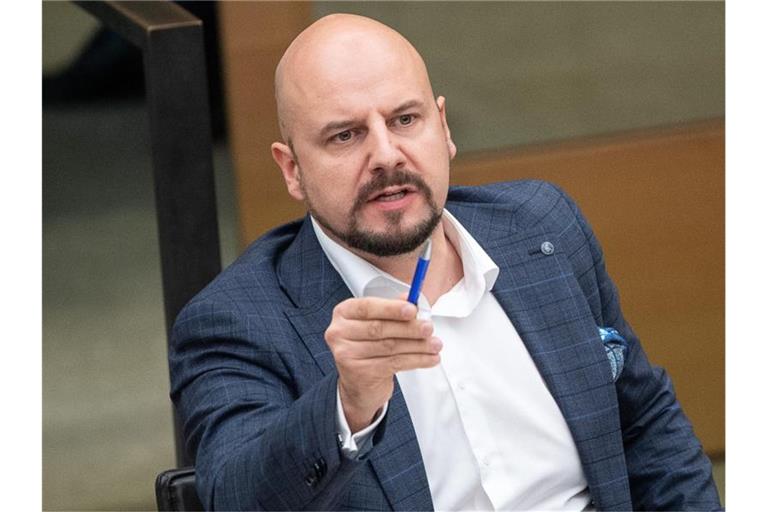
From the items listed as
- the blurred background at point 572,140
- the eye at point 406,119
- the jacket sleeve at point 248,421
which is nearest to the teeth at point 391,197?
the eye at point 406,119

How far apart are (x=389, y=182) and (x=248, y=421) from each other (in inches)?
15.8

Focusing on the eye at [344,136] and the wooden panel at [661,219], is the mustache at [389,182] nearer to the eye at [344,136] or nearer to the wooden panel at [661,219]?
the eye at [344,136]

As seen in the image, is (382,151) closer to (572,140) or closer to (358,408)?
(358,408)

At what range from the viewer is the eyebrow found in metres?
2.15

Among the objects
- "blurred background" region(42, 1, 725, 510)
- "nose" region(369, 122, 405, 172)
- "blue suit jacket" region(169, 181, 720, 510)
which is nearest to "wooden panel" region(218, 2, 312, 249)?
"blurred background" region(42, 1, 725, 510)

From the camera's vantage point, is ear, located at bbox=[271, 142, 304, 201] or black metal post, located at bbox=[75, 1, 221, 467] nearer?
ear, located at bbox=[271, 142, 304, 201]

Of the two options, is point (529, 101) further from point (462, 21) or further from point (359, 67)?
point (359, 67)

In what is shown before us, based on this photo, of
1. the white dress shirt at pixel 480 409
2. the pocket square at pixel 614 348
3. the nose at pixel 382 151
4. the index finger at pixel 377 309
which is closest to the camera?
the index finger at pixel 377 309

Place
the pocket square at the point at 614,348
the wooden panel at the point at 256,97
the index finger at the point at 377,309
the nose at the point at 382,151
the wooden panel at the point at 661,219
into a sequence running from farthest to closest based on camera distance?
the wooden panel at the point at 661,219
the wooden panel at the point at 256,97
the pocket square at the point at 614,348
the nose at the point at 382,151
the index finger at the point at 377,309

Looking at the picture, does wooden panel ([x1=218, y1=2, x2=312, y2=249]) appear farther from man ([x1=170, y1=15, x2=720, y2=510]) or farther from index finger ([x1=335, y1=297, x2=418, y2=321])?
index finger ([x1=335, y1=297, x2=418, y2=321])

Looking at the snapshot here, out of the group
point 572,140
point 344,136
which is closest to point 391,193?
point 344,136

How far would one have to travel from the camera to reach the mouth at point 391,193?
7.03 ft

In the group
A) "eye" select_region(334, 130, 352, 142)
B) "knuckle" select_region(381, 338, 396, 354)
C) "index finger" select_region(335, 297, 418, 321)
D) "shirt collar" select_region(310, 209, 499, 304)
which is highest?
"eye" select_region(334, 130, 352, 142)

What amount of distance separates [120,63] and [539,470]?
5.81 metres
